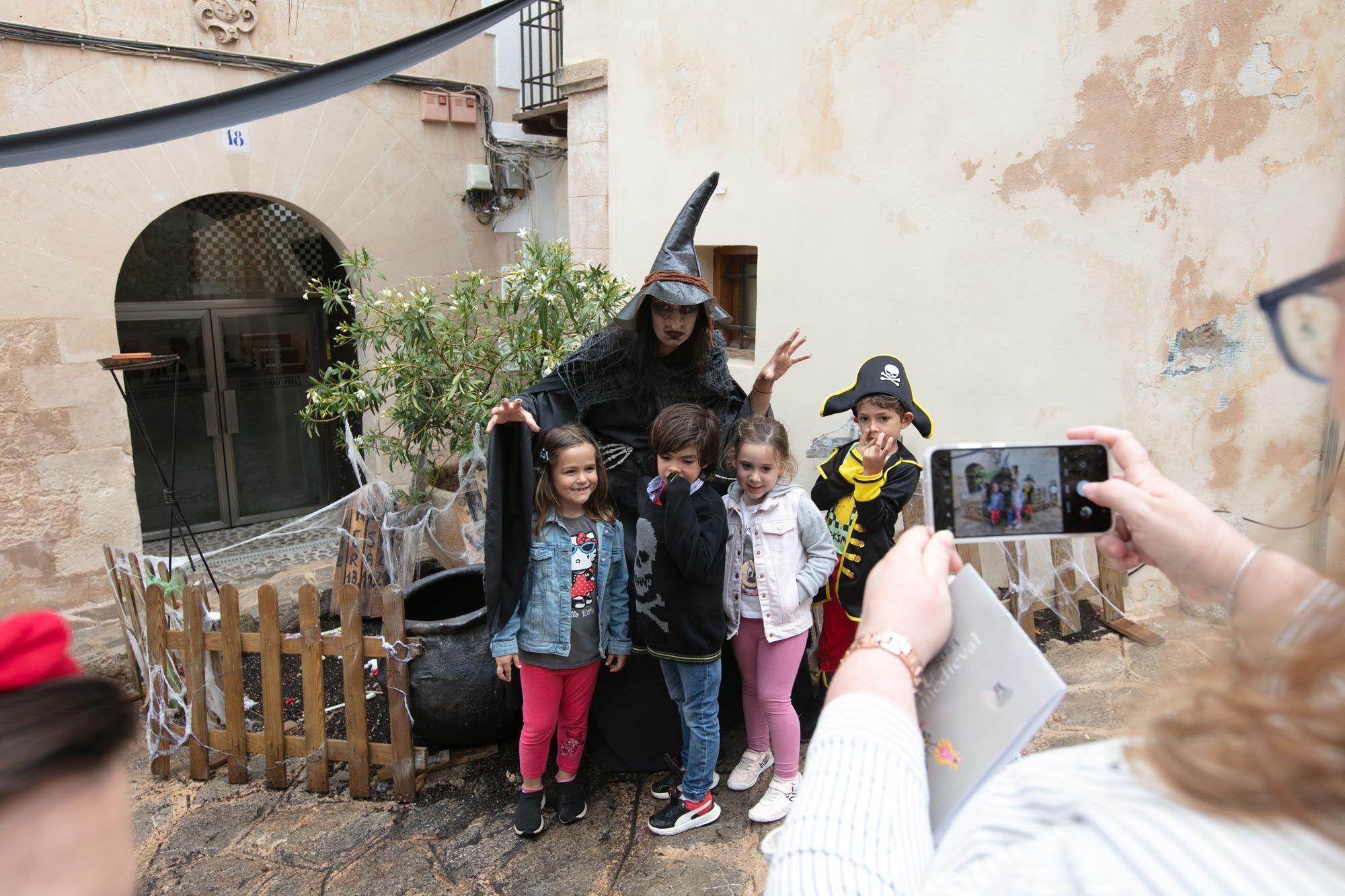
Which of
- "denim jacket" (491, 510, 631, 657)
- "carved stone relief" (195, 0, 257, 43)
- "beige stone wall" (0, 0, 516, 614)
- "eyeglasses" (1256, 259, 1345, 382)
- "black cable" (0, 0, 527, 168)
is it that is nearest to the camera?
"eyeglasses" (1256, 259, 1345, 382)

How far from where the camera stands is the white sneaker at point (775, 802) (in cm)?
312

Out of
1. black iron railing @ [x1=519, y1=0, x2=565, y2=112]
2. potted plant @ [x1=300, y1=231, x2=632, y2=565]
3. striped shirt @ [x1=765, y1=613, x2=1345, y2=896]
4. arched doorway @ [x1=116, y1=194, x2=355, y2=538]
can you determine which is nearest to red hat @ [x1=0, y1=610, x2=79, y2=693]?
striped shirt @ [x1=765, y1=613, x2=1345, y2=896]

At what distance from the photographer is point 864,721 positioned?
2.99 feet

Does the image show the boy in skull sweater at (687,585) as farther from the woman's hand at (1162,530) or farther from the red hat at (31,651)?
the red hat at (31,651)

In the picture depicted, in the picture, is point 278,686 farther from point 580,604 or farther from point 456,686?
point 580,604

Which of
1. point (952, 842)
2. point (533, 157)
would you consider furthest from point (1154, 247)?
point (533, 157)

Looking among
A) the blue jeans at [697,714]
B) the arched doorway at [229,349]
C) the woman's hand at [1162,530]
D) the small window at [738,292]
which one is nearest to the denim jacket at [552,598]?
the blue jeans at [697,714]

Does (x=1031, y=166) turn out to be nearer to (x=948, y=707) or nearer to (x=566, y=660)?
(x=566, y=660)

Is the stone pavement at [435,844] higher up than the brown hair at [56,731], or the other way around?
the brown hair at [56,731]

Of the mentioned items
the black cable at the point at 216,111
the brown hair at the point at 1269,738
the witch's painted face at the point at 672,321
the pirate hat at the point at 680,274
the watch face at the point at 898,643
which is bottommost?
the watch face at the point at 898,643

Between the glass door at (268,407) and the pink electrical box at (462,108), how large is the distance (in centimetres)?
235

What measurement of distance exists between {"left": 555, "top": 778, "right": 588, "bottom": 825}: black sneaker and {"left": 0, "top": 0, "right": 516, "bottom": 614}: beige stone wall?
4961 millimetres

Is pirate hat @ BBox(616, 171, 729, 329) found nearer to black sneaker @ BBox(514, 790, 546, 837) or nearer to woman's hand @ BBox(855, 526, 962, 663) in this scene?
black sneaker @ BBox(514, 790, 546, 837)

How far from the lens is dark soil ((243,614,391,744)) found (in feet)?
13.3
